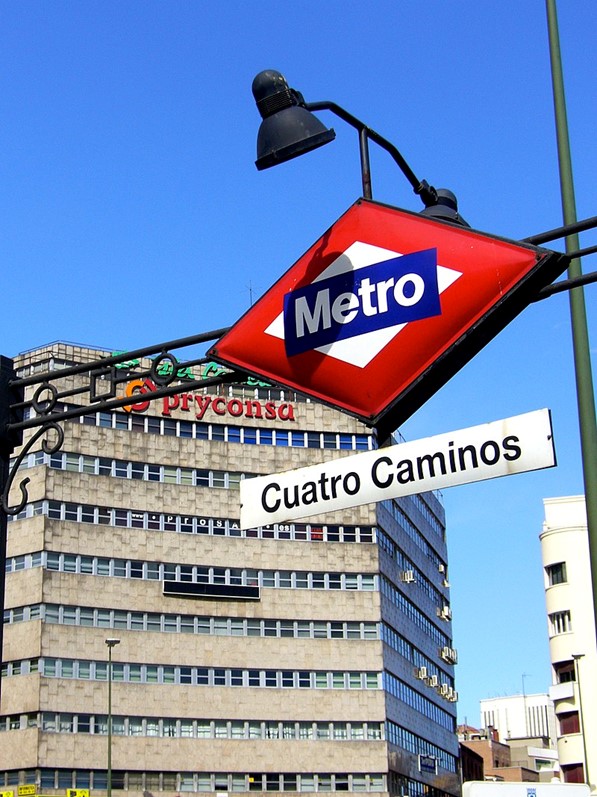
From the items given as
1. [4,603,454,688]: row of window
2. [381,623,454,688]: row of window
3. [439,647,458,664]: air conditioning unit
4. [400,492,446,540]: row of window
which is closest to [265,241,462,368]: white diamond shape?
[4,603,454,688]: row of window

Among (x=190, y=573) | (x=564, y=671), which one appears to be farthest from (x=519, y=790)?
(x=564, y=671)

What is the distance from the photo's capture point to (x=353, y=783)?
229ft

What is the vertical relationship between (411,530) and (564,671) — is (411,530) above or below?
above

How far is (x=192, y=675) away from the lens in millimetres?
68438

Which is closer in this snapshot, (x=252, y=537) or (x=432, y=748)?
(x=252, y=537)

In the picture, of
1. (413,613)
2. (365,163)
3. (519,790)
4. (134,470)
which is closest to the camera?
(365,163)

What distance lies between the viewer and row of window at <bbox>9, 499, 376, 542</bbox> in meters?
66.8

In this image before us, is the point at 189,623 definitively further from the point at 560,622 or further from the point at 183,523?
the point at 560,622

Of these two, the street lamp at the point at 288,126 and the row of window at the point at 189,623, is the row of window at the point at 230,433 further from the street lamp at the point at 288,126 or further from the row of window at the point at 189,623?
the street lamp at the point at 288,126

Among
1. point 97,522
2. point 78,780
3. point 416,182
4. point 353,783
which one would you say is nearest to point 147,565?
point 97,522

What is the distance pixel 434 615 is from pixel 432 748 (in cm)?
1052

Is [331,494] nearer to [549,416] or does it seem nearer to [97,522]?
[549,416]

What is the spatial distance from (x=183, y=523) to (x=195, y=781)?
48.8ft

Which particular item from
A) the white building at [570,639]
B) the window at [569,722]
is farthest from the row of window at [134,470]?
the window at [569,722]
